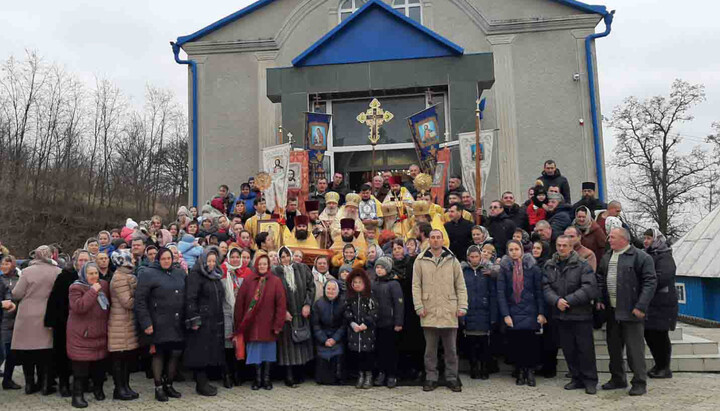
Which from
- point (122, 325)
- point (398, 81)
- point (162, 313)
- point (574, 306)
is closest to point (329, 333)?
point (162, 313)

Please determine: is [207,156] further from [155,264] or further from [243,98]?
[155,264]

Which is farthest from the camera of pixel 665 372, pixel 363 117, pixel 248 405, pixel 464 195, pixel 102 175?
pixel 102 175

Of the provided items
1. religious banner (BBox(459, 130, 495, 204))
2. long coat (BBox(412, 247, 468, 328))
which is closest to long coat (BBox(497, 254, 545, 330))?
long coat (BBox(412, 247, 468, 328))

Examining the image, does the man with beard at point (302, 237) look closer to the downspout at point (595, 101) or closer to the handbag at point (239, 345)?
the handbag at point (239, 345)

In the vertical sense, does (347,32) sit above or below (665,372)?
above

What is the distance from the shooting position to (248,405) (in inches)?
253

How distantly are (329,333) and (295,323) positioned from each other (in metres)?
0.46

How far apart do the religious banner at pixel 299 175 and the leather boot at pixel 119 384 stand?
19.7ft

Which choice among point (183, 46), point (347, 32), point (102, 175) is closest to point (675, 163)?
point (347, 32)

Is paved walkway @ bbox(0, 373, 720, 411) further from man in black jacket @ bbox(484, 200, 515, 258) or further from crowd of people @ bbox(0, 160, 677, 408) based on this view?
man in black jacket @ bbox(484, 200, 515, 258)

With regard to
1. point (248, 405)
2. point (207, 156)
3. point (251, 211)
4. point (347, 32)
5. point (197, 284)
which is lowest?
point (248, 405)

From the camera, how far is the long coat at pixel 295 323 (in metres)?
7.34

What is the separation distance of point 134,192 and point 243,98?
2574 cm

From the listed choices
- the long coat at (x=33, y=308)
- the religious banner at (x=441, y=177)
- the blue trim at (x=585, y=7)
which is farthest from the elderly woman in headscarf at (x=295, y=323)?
the blue trim at (x=585, y=7)
